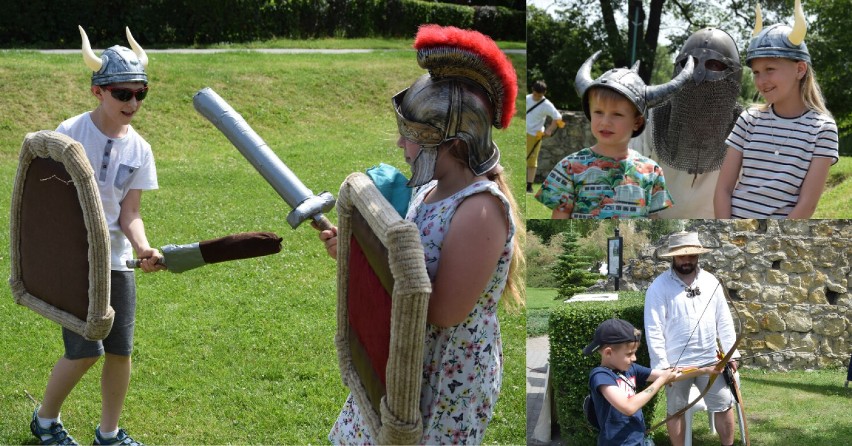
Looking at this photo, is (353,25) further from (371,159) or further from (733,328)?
(733,328)

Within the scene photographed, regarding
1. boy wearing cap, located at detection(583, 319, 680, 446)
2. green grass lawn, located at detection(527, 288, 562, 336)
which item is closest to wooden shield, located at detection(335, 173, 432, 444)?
boy wearing cap, located at detection(583, 319, 680, 446)

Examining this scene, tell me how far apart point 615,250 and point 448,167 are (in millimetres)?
1513

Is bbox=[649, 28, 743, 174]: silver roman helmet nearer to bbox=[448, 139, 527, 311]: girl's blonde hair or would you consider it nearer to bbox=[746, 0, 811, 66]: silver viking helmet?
bbox=[746, 0, 811, 66]: silver viking helmet

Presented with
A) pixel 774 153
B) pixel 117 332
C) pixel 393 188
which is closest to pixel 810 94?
pixel 774 153

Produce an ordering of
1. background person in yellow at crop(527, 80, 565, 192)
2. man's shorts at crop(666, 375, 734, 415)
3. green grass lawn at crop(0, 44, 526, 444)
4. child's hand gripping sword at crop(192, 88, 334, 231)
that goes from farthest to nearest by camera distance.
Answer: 1. green grass lawn at crop(0, 44, 526, 444)
2. man's shorts at crop(666, 375, 734, 415)
3. background person in yellow at crop(527, 80, 565, 192)
4. child's hand gripping sword at crop(192, 88, 334, 231)

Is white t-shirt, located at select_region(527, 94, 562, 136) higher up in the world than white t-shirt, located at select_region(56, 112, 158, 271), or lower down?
higher up

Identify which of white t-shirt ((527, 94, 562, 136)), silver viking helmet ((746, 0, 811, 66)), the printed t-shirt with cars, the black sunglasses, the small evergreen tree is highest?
silver viking helmet ((746, 0, 811, 66))

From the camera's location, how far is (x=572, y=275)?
4.17 m

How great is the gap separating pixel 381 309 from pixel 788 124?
1.93 meters

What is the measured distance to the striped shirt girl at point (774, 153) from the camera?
11.9 feet

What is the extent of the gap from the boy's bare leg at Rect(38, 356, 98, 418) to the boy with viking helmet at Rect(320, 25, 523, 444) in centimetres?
197

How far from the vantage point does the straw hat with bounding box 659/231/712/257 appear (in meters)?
3.95

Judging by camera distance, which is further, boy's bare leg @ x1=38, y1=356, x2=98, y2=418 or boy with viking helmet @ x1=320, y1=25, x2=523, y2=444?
boy's bare leg @ x1=38, y1=356, x2=98, y2=418

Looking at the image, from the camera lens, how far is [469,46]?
2586 millimetres
